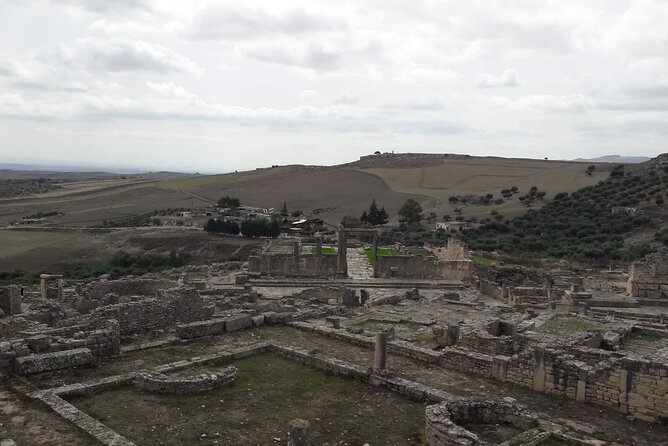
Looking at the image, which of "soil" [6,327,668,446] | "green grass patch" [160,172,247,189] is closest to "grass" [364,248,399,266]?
"soil" [6,327,668,446]

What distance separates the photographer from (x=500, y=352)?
14438 millimetres

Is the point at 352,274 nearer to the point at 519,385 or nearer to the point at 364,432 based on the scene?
the point at 519,385

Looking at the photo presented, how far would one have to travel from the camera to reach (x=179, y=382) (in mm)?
11898

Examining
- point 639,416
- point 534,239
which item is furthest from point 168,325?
point 534,239

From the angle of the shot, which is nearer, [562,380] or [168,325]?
[562,380]

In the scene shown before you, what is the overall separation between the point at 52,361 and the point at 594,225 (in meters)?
55.2

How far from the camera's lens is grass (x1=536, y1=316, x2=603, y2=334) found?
18.3 metres

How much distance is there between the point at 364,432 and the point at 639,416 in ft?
18.0

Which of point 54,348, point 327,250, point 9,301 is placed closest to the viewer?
point 54,348

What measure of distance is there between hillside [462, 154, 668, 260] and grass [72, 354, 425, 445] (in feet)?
130

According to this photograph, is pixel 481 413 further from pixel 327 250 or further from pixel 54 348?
pixel 327 250

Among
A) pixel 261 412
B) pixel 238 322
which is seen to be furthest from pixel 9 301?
pixel 261 412

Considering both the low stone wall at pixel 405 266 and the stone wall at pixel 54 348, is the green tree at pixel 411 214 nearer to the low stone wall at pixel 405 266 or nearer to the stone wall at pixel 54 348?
the low stone wall at pixel 405 266

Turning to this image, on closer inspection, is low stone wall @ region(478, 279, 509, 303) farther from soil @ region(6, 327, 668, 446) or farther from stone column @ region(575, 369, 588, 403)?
stone column @ region(575, 369, 588, 403)
